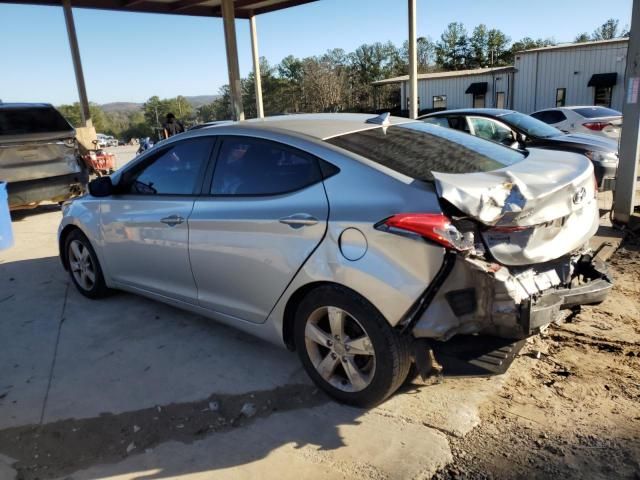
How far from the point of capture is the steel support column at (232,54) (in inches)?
629

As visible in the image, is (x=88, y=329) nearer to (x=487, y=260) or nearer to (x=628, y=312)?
(x=487, y=260)

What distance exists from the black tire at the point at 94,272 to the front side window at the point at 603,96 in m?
29.0

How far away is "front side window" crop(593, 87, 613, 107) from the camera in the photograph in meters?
27.5

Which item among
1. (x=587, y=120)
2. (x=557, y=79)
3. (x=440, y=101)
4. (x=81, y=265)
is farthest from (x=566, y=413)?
(x=440, y=101)

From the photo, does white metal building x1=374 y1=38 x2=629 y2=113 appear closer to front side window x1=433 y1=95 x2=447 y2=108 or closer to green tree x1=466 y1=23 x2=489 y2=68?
front side window x1=433 y1=95 x2=447 y2=108

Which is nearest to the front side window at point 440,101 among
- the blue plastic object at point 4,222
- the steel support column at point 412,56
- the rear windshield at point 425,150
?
the steel support column at point 412,56

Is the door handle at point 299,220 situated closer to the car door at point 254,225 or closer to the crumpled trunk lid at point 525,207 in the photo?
the car door at point 254,225

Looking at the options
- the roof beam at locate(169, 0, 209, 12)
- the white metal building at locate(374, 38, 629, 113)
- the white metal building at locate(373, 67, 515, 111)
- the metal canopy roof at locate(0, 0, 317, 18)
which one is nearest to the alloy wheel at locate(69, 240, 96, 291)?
the metal canopy roof at locate(0, 0, 317, 18)

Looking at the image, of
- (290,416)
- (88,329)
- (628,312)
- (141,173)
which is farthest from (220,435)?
(628,312)

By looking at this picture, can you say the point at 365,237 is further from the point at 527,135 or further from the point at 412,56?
the point at 412,56

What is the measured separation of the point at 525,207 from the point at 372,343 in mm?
1045

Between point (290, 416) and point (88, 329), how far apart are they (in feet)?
7.33

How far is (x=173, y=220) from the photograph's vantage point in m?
3.81

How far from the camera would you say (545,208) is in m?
2.74
